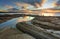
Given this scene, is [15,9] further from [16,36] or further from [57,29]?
[57,29]

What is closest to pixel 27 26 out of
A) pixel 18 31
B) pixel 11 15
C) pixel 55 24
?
pixel 18 31

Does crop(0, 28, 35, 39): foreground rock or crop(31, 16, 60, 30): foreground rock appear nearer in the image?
crop(0, 28, 35, 39): foreground rock

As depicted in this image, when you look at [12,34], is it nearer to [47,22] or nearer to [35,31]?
[35,31]

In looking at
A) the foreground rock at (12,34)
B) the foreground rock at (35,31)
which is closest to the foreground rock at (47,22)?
the foreground rock at (35,31)

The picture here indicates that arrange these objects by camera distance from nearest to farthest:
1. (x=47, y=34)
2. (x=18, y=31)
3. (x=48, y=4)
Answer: (x=47, y=34), (x=18, y=31), (x=48, y=4)

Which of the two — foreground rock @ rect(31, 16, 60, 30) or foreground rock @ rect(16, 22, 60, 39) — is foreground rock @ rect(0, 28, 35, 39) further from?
foreground rock @ rect(31, 16, 60, 30)

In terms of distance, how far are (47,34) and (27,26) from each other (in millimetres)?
469

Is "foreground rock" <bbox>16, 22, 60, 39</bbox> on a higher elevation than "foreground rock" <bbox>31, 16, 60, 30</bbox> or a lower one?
lower

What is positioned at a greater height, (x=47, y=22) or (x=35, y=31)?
(x=47, y=22)

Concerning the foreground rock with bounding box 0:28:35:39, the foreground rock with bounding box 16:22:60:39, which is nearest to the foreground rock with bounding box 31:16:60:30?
the foreground rock with bounding box 16:22:60:39

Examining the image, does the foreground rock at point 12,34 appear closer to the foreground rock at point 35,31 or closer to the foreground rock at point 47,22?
the foreground rock at point 35,31

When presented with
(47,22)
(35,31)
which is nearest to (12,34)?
(35,31)

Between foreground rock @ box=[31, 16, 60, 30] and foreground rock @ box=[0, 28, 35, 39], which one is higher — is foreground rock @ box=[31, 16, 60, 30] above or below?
above

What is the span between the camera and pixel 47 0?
8.86 ft
